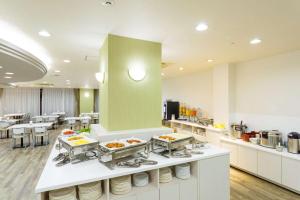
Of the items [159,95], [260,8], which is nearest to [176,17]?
[260,8]

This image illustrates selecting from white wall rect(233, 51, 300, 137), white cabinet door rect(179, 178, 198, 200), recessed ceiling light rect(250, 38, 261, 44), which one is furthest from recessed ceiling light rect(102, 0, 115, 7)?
white wall rect(233, 51, 300, 137)

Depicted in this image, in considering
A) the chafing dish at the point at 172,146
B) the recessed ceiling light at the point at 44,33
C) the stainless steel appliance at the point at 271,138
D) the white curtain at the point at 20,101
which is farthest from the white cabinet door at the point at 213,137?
the white curtain at the point at 20,101

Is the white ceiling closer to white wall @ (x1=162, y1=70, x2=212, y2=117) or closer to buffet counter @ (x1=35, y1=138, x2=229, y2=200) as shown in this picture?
buffet counter @ (x1=35, y1=138, x2=229, y2=200)

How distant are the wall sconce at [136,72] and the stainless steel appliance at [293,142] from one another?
9.50 ft

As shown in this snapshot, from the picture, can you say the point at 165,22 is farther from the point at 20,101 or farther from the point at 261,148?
the point at 20,101

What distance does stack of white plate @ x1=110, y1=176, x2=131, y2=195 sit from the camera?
Answer: 1.75 meters

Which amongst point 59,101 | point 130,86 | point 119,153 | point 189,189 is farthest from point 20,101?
point 189,189

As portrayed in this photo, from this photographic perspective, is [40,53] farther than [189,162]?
Yes

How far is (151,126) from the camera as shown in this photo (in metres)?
2.86

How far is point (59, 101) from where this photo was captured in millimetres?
12750

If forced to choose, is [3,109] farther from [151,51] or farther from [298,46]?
[298,46]

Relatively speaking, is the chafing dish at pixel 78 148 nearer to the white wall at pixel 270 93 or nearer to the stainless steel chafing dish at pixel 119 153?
the stainless steel chafing dish at pixel 119 153

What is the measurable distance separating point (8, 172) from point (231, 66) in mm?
5980

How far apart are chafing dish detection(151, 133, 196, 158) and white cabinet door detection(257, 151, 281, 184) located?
191cm
